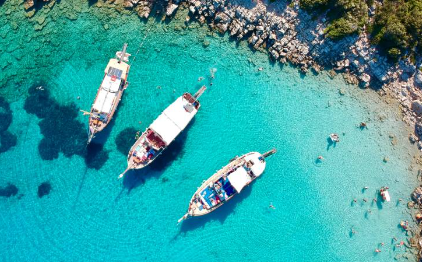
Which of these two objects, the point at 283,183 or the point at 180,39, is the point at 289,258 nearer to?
the point at 283,183

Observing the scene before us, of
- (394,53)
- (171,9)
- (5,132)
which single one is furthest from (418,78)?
(5,132)

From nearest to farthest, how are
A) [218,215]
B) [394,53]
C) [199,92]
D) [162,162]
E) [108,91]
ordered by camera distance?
[108,91], [394,53], [199,92], [162,162], [218,215]

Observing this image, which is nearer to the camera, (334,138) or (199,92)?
(199,92)

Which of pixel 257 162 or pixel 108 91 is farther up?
pixel 257 162

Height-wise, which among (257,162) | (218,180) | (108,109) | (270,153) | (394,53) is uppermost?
(394,53)

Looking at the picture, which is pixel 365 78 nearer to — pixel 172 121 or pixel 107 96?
pixel 172 121

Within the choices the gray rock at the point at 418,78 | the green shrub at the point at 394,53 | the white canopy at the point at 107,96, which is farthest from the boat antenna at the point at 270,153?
the gray rock at the point at 418,78
